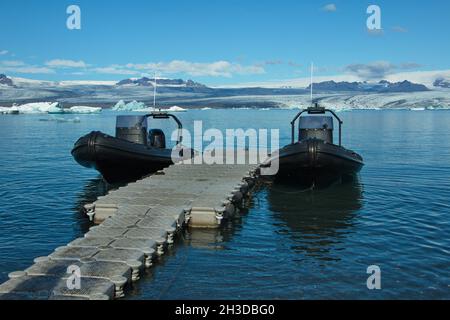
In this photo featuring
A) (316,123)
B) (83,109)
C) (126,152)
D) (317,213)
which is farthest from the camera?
(83,109)

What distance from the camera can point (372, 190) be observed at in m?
22.7

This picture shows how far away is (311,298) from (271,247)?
3.70 meters

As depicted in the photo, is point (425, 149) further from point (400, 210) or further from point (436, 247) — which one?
point (436, 247)

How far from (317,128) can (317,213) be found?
256 inches

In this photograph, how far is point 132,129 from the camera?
24.5m

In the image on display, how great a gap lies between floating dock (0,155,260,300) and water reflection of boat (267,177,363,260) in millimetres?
1900

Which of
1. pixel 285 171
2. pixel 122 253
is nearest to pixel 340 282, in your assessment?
pixel 122 253

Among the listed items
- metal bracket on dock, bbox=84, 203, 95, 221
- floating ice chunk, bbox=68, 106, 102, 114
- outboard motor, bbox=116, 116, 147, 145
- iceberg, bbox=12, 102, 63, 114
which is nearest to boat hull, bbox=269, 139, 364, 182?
outboard motor, bbox=116, 116, 147, 145

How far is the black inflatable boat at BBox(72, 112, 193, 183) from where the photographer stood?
70.6 ft

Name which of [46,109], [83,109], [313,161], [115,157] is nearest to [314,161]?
[313,161]

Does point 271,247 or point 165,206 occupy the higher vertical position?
point 165,206

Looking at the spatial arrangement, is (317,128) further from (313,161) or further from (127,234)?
(127,234)
